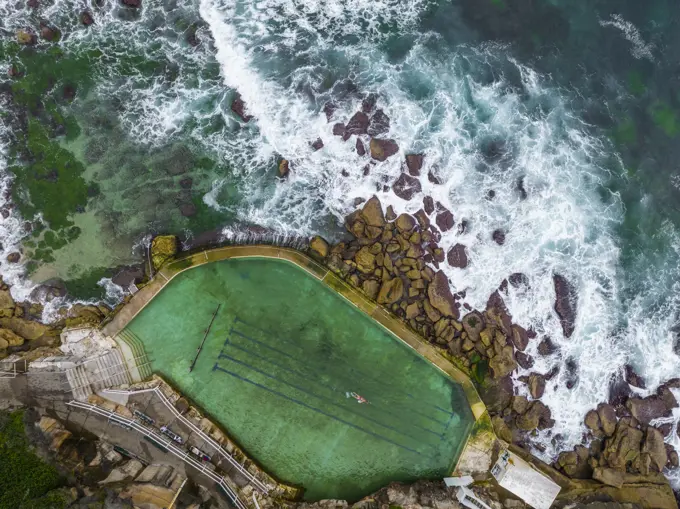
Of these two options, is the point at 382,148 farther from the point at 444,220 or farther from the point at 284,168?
the point at 284,168

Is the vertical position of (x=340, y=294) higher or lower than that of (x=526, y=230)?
lower

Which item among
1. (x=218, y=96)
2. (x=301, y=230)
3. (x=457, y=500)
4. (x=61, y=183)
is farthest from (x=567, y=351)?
(x=61, y=183)

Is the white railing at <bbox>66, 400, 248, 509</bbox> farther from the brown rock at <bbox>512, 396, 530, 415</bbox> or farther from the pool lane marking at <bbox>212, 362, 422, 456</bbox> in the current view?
the brown rock at <bbox>512, 396, 530, 415</bbox>

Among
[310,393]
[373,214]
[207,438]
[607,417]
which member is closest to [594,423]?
[607,417]

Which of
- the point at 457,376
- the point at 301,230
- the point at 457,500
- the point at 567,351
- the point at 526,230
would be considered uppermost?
the point at 526,230

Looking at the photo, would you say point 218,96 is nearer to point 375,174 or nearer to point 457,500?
point 375,174

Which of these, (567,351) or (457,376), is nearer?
(457,376)

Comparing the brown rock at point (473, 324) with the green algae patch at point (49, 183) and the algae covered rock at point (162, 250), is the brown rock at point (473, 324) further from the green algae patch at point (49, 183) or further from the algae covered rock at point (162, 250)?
the green algae patch at point (49, 183)
